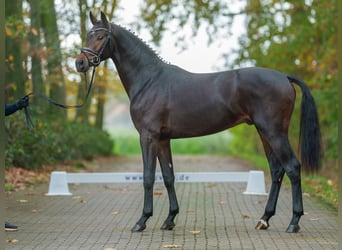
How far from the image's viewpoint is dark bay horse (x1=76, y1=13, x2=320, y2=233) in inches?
338

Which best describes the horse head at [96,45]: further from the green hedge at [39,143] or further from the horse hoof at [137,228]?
the green hedge at [39,143]

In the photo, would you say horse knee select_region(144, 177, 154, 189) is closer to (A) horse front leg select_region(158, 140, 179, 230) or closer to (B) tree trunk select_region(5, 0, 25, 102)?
(A) horse front leg select_region(158, 140, 179, 230)

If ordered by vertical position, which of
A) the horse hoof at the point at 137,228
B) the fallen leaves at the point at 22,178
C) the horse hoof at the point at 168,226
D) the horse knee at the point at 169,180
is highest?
the horse knee at the point at 169,180

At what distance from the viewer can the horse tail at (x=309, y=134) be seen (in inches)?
347

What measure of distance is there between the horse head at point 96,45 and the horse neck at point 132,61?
16cm

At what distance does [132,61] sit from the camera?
A: 9.20 meters

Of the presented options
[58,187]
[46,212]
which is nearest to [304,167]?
[46,212]

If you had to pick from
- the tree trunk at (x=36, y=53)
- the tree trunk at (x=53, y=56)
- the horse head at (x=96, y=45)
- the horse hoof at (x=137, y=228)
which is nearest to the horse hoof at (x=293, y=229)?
the horse hoof at (x=137, y=228)

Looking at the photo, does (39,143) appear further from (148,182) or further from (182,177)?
(148,182)

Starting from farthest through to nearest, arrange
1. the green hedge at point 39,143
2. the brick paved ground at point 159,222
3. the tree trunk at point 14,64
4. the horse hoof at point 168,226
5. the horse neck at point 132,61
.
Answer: the tree trunk at point 14,64
the green hedge at point 39,143
the horse neck at point 132,61
the horse hoof at point 168,226
the brick paved ground at point 159,222

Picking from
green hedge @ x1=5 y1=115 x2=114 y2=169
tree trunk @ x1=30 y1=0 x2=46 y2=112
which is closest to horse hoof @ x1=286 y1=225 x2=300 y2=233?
green hedge @ x1=5 y1=115 x2=114 y2=169

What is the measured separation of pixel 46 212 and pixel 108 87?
63.9 feet

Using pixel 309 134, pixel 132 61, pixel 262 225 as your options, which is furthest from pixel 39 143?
pixel 309 134

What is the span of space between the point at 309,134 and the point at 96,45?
2.84 m
